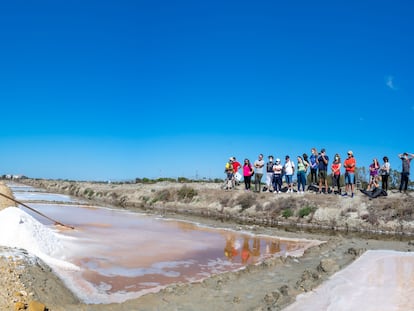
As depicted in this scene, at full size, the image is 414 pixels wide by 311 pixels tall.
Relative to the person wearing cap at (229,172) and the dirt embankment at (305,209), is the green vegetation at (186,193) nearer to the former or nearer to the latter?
the dirt embankment at (305,209)

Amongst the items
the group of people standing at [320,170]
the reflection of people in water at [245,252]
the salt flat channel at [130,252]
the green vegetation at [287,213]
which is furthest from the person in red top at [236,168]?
the reflection of people in water at [245,252]

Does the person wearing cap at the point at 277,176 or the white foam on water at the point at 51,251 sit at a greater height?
the person wearing cap at the point at 277,176

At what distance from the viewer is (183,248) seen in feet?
38.0

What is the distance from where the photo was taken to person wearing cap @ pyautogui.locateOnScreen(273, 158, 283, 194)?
20.4m

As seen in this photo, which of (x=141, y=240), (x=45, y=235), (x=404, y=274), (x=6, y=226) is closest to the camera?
(x=404, y=274)

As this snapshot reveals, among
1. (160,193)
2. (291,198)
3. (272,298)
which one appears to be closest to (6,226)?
(272,298)

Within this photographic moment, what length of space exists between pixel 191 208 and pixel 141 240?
12.5 meters

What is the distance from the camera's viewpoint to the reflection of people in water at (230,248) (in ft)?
35.6

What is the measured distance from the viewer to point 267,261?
916cm

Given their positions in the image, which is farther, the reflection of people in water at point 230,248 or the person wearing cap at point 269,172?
the person wearing cap at point 269,172

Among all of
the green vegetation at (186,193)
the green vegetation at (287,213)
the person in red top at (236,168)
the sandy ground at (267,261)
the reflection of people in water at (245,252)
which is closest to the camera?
the sandy ground at (267,261)

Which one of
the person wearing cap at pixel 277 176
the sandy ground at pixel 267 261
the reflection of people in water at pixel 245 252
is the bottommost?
the reflection of people in water at pixel 245 252

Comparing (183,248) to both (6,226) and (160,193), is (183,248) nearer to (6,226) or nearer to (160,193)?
(6,226)

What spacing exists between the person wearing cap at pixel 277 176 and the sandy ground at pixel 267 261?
573 mm
